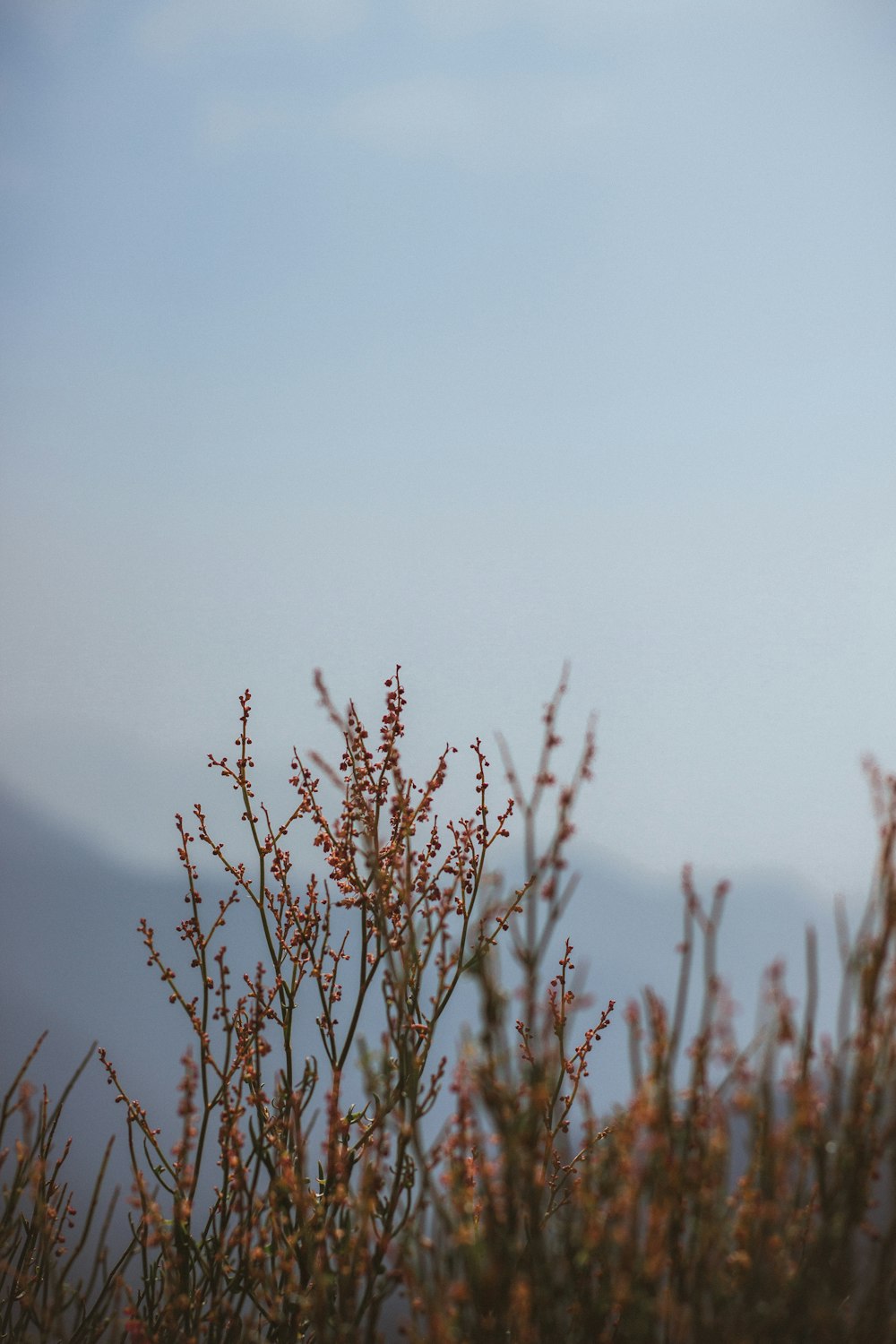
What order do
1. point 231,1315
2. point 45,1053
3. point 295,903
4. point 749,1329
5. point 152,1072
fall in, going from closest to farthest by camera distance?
point 749,1329
point 231,1315
point 295,903
point 45,1053
point 152,1072

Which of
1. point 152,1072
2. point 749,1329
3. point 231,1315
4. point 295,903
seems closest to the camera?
point 749,1329

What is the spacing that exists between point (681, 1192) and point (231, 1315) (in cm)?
58

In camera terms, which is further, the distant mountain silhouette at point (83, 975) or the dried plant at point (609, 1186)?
the distant mountain silhouette at point (83, 975)

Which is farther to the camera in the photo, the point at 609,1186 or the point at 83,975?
the point at 83,975

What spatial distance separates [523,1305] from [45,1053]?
29.4ft

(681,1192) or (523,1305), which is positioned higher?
(681,1192)

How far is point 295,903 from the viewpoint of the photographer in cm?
155

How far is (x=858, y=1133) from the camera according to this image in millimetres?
896

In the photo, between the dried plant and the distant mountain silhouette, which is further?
the distant mountain silhouette

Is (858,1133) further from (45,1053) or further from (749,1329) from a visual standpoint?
(45,1053)

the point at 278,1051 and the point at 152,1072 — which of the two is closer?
the point at 278,1051

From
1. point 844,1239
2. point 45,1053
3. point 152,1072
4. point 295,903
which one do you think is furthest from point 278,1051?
point 152,1072

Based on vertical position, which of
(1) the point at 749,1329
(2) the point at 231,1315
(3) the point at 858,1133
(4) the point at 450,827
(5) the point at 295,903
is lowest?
(2) the point at 231,1315

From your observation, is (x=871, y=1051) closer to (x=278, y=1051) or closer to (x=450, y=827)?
(x=450, y=827)
